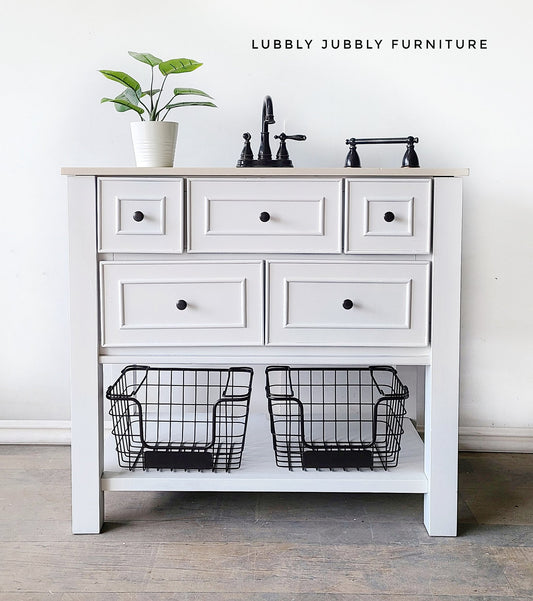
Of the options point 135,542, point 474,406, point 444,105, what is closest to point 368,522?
point 135,542

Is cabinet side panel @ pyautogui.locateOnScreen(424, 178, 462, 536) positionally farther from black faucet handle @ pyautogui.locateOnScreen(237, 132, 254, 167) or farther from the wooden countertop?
black faucet handle @ pyautogui.locateOnScreen(237, 132, 254, 167)

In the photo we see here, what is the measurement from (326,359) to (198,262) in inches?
14.8

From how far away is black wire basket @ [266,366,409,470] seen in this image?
165cm

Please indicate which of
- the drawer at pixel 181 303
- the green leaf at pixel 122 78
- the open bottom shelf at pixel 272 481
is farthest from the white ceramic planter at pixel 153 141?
the open bottom shelf at pixel 272 481

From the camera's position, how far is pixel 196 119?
84.2 inches

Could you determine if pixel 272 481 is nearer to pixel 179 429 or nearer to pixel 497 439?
pixel 179 429

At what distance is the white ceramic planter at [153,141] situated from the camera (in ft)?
5.67

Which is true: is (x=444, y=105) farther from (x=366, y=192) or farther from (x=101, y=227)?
(x=101, y=227)

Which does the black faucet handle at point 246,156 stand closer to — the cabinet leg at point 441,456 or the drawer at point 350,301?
the drawer at point 350,301

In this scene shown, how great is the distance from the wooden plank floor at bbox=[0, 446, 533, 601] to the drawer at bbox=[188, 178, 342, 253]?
681 millimetres

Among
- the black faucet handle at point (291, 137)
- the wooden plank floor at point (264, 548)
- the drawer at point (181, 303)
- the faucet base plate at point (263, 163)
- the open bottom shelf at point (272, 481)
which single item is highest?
the black faucet handle at point (291, 137)

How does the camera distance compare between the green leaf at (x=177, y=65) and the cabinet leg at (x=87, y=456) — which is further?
the green leaf at (x=177, y=65)

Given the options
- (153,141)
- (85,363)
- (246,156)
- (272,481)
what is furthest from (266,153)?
(272,481)

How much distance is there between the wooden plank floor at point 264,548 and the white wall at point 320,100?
67 cm
